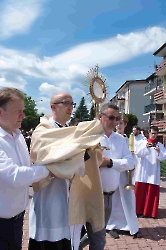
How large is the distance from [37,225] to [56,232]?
18cm

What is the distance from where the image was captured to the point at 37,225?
240 centimetres

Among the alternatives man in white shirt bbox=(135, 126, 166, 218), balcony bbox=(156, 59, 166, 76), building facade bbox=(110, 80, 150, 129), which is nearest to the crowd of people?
man in white shirt bbox=(135, 126, 166, 218)

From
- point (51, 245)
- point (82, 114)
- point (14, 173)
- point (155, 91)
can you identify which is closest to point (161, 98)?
point (155, 91)

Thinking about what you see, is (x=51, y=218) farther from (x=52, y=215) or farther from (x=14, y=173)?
(x=14, y=173)

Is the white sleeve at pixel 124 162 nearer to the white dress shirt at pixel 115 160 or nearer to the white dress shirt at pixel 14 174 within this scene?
the white dress shirt at pixel 115 160

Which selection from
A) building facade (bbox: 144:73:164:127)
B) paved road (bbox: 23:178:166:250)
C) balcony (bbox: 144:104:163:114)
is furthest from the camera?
balcony (bbox: 144:104:163:114)

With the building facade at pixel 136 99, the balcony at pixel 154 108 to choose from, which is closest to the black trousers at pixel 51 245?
the balcony at pixel 154 108

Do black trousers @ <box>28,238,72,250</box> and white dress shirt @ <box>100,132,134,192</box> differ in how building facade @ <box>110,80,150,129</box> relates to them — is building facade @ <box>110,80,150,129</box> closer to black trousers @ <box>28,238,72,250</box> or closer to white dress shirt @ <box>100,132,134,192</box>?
white dress shirt @ <box>100,132,134,192</box>

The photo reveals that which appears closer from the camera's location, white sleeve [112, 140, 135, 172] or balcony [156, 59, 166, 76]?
white sleeve [112, 140, 135, 172]

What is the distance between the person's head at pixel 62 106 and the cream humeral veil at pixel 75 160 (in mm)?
124

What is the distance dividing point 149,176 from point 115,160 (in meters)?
3.21

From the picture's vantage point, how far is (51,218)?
236 centimetres

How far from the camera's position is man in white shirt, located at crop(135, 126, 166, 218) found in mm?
6234

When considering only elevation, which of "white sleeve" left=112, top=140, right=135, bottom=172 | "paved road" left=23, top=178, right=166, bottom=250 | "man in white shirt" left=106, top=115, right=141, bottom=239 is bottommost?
"paved road" left=23, top=178, right=166, bottom=250
